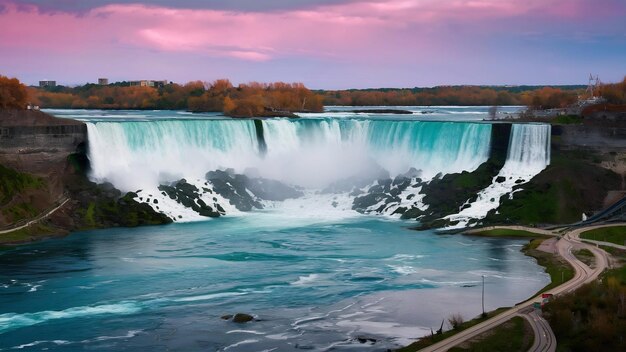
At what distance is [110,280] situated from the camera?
38.0 m

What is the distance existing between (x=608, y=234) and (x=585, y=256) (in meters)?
5.72

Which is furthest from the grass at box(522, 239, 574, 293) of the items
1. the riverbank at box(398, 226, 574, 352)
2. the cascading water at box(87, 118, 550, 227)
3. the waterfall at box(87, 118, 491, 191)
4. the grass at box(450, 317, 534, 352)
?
the waterfall at box(87, 118, 491, 191)

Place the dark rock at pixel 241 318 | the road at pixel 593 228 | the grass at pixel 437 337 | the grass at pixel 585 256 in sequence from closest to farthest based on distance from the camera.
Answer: the grass at pixel 437 337
the dark rock at pixel 241 318
the grass at pixel 585 256
the road at pixel 593 228

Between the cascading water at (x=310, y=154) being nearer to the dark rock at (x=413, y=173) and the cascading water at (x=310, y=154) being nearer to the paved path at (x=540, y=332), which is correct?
the dark rock at (x=413, y=173)

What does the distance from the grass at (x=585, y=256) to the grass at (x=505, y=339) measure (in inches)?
481

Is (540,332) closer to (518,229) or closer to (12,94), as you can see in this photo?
(518,229)

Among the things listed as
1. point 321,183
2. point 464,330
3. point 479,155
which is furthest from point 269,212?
point 464,330

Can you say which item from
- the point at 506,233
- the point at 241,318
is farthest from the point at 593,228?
the point at 241,318

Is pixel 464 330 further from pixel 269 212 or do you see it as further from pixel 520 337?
pixel 269 212

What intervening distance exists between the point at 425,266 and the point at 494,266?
3273 millimetres

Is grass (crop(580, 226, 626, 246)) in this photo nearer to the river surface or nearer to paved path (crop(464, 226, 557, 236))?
paved path (crop(464, 226, 557, 236))

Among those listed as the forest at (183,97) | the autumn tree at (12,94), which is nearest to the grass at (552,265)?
the autumn tree at (12,94)

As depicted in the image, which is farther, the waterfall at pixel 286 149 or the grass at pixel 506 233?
the waterfall at pixel 286 149

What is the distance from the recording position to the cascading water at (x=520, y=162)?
5647 cm
